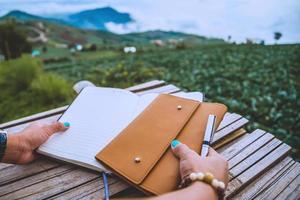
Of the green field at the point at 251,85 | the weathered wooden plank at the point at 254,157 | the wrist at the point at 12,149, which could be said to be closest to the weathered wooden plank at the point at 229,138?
the weathered wooden plank at the point at 254,157

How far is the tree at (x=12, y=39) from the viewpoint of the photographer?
524 inches

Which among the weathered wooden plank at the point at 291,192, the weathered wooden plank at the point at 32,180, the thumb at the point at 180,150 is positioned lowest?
the weathered wooden plank at the point at 291,192

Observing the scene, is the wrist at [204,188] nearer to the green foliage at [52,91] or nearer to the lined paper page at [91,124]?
the lined paper page at [91,124]

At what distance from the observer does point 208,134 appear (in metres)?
0.97

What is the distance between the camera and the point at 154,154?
908 millimetres

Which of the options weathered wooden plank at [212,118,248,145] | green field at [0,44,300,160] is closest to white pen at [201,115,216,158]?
weathered wooden plank at [212,118,248,145]

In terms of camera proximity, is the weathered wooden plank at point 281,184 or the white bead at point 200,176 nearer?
the white bead at point 200,176

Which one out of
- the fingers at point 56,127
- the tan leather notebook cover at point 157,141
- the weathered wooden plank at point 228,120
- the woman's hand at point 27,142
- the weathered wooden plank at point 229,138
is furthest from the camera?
the weathered wooden plank at point 228,120

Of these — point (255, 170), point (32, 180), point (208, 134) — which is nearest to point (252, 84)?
point (255, 170)

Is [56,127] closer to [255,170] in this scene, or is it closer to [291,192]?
[255,170]

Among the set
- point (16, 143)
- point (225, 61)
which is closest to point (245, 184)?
point (16, 143)

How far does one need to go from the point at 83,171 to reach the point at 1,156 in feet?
0.96

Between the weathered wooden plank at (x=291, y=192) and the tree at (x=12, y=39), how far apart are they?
1443cm

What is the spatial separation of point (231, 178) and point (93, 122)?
0.61 m
